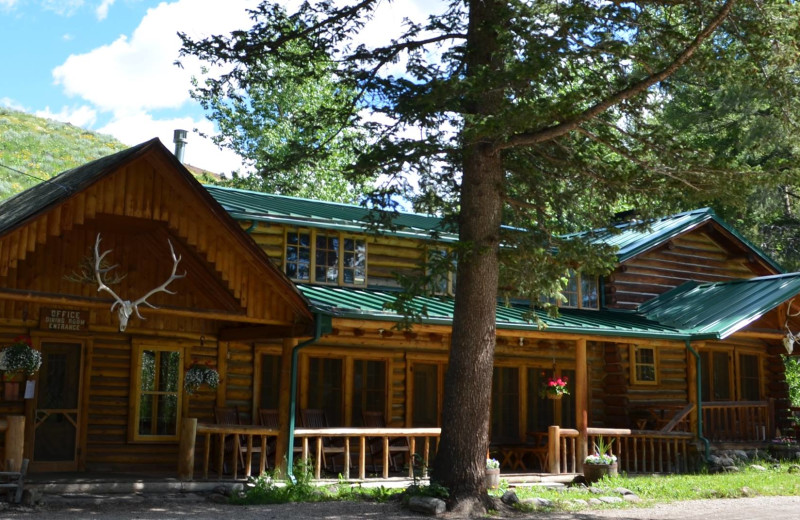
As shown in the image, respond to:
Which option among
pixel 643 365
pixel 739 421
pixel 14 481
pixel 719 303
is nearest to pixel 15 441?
pixel 14 481

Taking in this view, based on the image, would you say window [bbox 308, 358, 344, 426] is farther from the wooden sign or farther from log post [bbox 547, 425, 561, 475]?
the wooden sign

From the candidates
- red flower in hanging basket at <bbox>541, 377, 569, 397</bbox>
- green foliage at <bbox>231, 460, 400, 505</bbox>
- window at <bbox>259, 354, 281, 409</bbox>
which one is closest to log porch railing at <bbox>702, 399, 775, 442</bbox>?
red flower in hanging basket at <bbox>541, 377, 569, 397</bbox>

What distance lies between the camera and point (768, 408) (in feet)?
71.4

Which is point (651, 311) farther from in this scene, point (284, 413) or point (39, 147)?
point (39, 147)

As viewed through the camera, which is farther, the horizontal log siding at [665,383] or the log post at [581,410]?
the horizontal log siding at [665,383]

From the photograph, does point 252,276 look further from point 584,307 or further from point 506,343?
point 584,307

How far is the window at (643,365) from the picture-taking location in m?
20.8

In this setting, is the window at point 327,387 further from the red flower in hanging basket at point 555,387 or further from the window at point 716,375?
the window at point 716,375

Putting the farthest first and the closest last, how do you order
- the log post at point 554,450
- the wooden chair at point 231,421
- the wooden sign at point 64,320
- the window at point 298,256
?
the window at point 298,256
the log post at point 554,450
the wooden chair at point 231,421
the wooden sign at point 64,320

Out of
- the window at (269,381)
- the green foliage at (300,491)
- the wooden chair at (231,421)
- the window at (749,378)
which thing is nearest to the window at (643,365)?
the window at (749,378)

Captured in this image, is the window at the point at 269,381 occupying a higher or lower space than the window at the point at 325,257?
lower

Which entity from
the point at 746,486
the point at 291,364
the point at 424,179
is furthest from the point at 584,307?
the point at 291,364

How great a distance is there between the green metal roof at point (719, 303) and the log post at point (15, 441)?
43.2ft

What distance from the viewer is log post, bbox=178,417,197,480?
13.6 m
